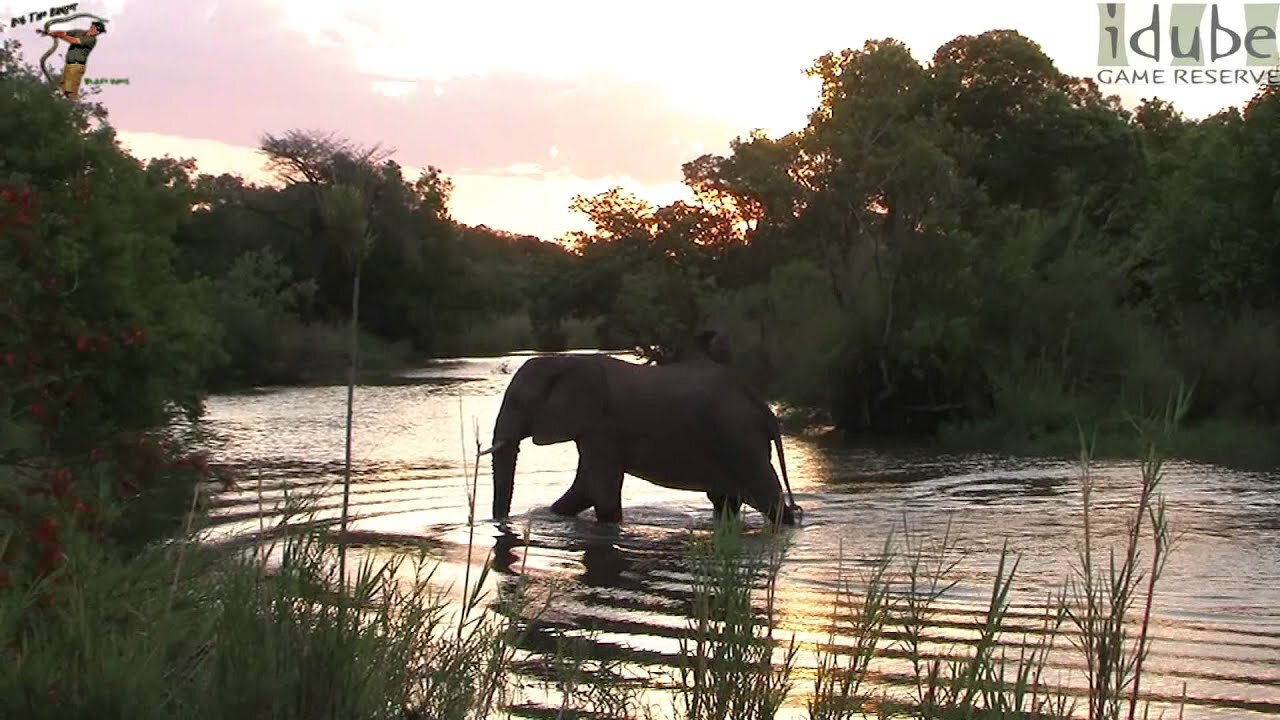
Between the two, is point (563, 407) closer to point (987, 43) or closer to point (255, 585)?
point (255, 585)

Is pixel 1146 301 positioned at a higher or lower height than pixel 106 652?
higher

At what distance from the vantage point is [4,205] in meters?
8.26

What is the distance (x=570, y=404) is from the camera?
1384cm

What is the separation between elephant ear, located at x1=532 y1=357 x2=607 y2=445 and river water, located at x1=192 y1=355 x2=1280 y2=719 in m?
0.77

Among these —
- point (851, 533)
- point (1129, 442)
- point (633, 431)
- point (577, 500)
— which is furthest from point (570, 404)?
point (1129, 442)

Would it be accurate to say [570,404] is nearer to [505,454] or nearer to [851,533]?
[505,454]

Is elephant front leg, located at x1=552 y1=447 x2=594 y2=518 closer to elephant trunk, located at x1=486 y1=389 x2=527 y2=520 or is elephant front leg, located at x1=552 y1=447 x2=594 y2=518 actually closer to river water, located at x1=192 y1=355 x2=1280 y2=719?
river water, located at x1=192 y1=355 x2=1280 y2=719

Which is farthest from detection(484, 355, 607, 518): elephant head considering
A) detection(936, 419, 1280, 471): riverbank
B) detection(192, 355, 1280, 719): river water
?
detection(936, 419, 1280, 471): riverbank

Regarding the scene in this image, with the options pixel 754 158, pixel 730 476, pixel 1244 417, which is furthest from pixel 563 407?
pixel 754 158

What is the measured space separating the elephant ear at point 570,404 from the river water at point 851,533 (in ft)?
2.53

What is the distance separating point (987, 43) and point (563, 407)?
35051 mm

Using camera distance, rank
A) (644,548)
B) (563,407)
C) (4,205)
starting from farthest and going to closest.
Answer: (563,407), (644,548), (4,205)

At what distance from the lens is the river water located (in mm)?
8172

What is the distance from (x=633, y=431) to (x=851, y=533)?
2.27 meters
